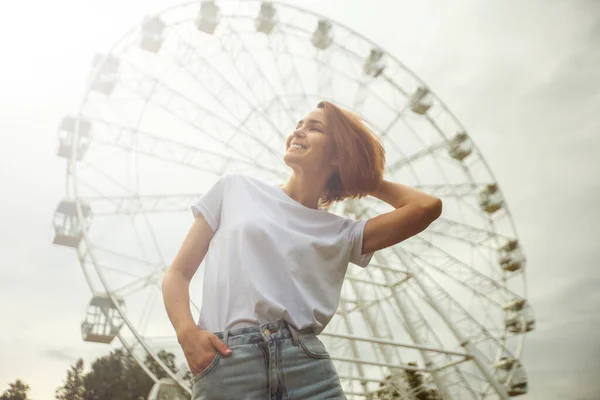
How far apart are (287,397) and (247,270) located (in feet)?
1.44

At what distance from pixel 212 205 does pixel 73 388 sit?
166 feet

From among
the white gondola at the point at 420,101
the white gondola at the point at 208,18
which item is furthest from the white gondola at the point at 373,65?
the white gondola at the point at 208,18

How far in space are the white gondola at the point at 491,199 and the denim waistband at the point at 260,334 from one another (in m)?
14.8

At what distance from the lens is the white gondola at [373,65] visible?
1405 cm

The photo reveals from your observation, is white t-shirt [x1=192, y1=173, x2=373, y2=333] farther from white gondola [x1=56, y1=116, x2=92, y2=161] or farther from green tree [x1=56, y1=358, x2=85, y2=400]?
green tree [x1=56, y1=358, x2=85, y2=400]

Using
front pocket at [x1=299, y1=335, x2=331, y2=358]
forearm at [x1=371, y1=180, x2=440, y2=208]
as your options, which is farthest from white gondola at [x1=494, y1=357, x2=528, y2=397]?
front pocket at [x1=299, y1=335, x2=331, y2=358]

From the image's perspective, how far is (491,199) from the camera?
15.2m

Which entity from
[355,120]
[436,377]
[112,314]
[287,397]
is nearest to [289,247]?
[287,397]

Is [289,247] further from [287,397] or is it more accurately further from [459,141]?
[459,141]

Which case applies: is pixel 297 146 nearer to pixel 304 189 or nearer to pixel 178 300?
pixel 304 189

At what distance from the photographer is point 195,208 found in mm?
1806

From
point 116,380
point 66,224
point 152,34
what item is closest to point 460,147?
point 152,34

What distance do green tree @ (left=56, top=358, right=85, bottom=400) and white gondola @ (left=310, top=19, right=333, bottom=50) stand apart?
4272 centimetres

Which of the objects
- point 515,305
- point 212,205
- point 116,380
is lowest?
point 212,205
